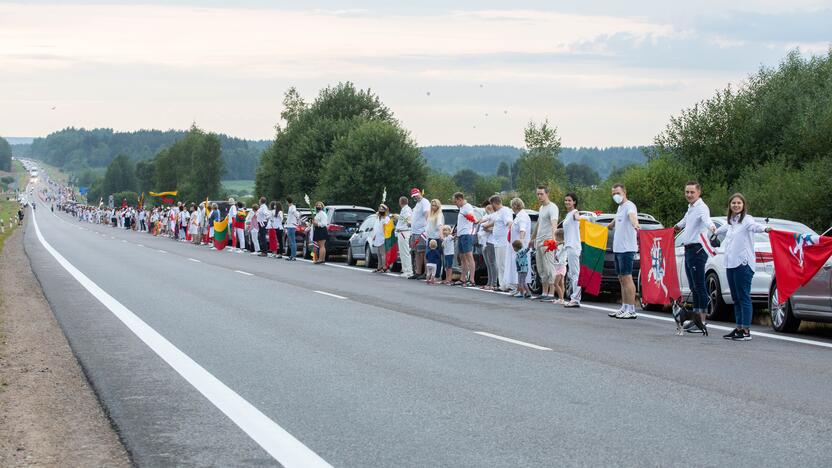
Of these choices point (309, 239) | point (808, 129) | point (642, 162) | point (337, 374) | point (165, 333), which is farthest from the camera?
point (642, 162)

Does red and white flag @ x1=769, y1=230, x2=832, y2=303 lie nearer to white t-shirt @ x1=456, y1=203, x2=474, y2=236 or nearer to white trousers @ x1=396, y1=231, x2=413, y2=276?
white t-shirt @ x1=456, y1=203, x2=474, y2=236

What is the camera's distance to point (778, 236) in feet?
51.9

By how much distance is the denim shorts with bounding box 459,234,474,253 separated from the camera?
24.9 meters

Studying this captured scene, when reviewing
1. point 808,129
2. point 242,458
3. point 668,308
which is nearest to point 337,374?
point 242,458

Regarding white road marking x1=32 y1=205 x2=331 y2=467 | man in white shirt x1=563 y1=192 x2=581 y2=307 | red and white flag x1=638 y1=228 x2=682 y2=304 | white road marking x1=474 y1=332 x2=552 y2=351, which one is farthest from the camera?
man in white shirt x1=563 y1=192 x2=581 y2=307

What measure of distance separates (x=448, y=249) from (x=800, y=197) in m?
16.1

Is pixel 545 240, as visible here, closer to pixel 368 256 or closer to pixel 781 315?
pixel 781 315

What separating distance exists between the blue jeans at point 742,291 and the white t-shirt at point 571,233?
17.7ft

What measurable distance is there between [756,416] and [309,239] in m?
30.8

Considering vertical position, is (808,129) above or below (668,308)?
above

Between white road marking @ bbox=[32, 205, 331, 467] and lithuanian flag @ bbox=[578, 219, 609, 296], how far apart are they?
855 centimetres

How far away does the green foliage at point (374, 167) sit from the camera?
76312 mm

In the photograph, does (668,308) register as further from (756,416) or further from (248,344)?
(756,416)

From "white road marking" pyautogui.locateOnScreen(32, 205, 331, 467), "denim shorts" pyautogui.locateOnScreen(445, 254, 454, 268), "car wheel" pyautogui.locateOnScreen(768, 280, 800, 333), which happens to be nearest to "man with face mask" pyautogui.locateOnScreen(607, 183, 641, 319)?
"car wheel" pyautogui.locateOnScreen(768, 280, 800, 333)
